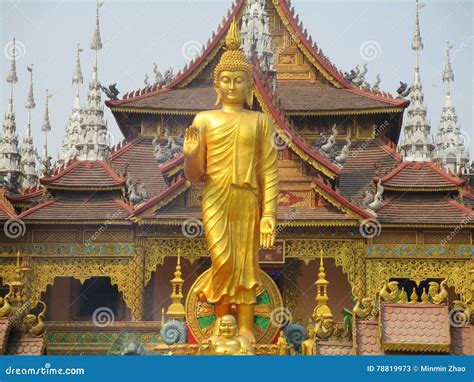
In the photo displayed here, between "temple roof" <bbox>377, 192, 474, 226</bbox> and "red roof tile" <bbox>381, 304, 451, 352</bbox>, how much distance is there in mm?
7735

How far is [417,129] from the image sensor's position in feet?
71.2

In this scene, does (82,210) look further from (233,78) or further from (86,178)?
(233,78)

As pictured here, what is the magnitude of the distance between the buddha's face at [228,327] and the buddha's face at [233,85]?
2.54 m

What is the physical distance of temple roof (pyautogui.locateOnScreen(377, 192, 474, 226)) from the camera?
1969cm

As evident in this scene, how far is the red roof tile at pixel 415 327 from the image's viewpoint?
11.7 m

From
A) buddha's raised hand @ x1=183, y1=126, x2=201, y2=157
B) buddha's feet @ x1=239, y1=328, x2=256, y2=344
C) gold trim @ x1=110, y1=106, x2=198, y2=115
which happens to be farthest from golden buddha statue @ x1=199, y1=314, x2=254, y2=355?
gold trim @ x1=110, y1=106, x2=198, y2=115

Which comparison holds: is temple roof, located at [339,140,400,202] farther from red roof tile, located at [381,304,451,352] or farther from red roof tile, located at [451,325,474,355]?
red roof tile, located at [381,304,451,352]

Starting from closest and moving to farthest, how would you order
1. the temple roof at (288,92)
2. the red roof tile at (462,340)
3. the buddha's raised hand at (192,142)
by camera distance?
1. the red roof tile at (462,340)
2. the buddha's raised hand at (192,142)
3. the temple roof at (288,92)

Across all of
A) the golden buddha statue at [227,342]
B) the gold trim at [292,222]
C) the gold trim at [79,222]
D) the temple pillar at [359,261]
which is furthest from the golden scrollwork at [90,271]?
the golden buddha statue at [227,342]

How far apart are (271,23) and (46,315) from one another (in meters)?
7.21

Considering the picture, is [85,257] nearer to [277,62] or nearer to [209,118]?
[277,62]

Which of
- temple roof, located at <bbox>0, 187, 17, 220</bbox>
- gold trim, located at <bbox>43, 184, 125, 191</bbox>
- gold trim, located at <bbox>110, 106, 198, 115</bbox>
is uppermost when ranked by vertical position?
gold trim, located at <bbox>110, 106, 198, 115</bbox>

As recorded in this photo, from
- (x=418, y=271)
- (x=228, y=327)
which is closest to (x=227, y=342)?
(x=228, y=327)

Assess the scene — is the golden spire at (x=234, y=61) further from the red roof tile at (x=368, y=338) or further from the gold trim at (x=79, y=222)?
the gold trim at (x=79, y=222)
